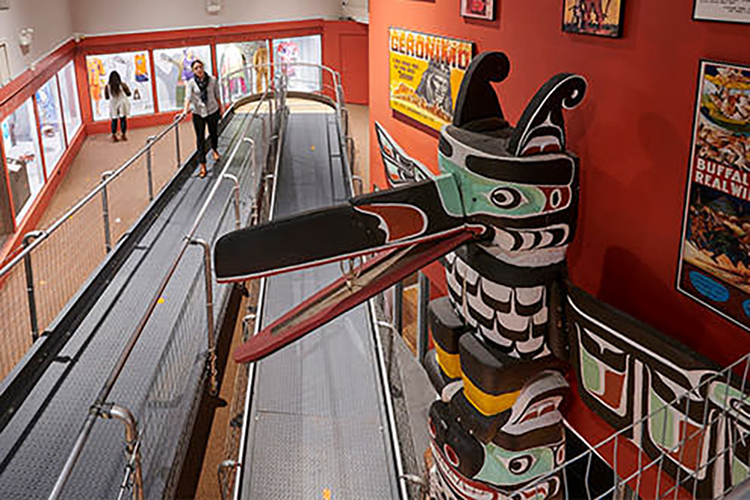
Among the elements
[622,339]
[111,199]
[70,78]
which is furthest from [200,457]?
[70,78]

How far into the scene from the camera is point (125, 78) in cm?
1453

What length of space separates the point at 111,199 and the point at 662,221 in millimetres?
7671

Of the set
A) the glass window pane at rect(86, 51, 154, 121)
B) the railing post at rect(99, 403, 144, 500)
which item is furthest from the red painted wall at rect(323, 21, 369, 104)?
the railing post at rect(99, 403, 144, 500)

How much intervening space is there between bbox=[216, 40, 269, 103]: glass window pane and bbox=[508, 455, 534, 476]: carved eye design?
1283 cm

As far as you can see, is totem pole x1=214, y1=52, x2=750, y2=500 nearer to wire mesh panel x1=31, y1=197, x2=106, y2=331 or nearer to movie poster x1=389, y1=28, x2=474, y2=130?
movie poster x1=389, y1=28, x2=474, y2=130

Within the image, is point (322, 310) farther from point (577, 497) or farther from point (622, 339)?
point (577, 497)

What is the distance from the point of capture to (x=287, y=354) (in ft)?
16.3

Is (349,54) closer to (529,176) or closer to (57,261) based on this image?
(57,261)

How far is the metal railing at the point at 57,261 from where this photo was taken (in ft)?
14.1

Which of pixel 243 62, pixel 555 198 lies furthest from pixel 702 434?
pixel 243 62

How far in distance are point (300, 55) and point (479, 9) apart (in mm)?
12799

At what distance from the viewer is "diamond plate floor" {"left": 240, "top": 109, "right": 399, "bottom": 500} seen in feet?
12.6

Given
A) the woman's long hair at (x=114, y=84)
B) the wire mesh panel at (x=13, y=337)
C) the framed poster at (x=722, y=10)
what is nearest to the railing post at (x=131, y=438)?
the wire mesh panel at (x=13, y=337)

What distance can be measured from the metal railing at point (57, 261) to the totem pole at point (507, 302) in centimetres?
152
